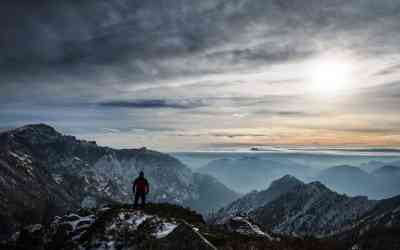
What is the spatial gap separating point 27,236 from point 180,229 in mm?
34767

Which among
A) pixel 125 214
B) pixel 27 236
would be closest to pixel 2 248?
pixel 27 236

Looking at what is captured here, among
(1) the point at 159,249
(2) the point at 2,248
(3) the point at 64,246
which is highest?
(1) the point at 159,249

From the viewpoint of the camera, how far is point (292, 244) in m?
29.3

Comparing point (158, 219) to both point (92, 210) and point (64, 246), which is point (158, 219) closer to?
point (64, 246)

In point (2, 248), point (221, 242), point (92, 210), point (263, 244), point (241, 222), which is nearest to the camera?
point (263, 244)

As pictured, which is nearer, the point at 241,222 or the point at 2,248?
the point at 2,248

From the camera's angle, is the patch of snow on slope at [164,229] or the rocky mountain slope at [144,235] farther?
the patch of snow on slope at [164,229]

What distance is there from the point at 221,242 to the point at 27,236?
3246cm

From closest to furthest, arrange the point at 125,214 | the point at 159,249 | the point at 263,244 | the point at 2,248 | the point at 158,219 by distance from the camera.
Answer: the point at 159,249 < the point at 263,244 < the point at 158,219 < the point at 125,214 < the point at 2,248

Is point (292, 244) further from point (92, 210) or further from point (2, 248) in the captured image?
point (2, 248)

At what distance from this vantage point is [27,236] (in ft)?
160

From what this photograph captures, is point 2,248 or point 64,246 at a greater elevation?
point 64,246

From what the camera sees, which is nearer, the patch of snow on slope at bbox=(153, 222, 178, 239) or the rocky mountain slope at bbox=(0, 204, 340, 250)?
the rocky mountain slope at bbox=(0, 204, 340, 250)

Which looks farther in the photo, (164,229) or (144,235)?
(164,229)
